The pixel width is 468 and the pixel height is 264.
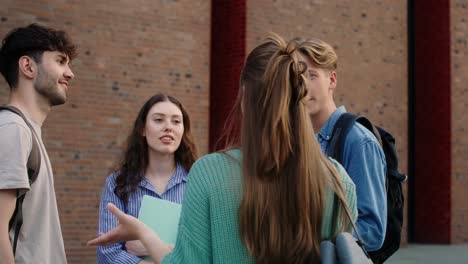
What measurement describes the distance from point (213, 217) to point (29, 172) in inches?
49.6

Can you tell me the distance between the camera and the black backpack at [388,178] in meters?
3.29

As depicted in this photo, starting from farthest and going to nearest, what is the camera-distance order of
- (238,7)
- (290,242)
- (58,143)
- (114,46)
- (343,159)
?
(238,7), (114,46), (58,143), (343,159), (290,242)

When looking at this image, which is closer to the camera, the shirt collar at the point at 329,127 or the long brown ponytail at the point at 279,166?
the long brown ponytail at the point at 279,166

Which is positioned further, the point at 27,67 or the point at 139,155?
the point at 139,155

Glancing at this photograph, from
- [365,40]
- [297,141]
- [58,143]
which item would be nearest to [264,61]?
[297,141]

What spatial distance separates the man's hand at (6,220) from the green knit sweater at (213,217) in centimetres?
105

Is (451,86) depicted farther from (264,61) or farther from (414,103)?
(264,61)

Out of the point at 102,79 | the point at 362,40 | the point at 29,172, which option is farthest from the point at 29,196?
the point at 362,40

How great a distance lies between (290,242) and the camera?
2008mm

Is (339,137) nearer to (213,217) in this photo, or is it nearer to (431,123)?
(213,217)

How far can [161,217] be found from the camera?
10.1 ft

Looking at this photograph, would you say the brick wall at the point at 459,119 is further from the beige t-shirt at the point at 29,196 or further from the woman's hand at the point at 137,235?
the woman's hand at the point at 137,235

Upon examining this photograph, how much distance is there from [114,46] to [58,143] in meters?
1.76

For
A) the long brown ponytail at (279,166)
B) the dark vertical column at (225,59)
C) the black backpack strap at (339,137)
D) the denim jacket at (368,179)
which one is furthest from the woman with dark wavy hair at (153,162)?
the dark vertical column at (225,59)
